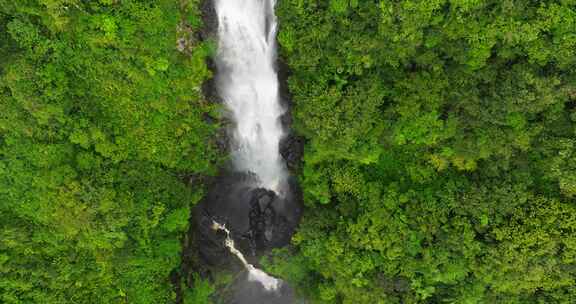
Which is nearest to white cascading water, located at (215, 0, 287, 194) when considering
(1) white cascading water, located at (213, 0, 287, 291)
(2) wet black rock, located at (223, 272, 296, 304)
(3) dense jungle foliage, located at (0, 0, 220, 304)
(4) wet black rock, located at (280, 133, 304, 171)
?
(1) white cascading water, located at (213, 0, 287, 291)

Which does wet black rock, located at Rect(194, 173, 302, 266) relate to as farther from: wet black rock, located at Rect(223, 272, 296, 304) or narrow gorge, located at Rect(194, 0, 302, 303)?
wet black rock, located at Rect(223, 272, 296, 304)

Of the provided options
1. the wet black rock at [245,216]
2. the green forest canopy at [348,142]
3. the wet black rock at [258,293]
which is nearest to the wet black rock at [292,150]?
the wet black rock at [245,216]

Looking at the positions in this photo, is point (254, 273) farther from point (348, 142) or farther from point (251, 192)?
point (348, 142)

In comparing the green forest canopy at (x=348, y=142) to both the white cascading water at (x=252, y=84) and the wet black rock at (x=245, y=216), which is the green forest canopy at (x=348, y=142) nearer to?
the white cascading water at (x=252, y=84)

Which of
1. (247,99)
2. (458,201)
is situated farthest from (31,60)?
(458,201)

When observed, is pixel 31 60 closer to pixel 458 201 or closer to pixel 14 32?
pixel 14 32


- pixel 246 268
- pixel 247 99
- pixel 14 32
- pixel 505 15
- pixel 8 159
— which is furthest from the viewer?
pixel 246 268
